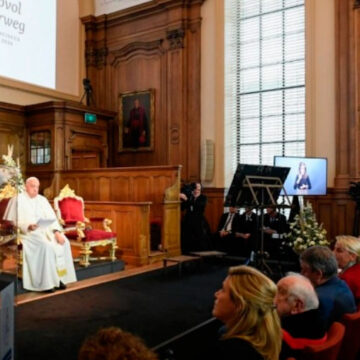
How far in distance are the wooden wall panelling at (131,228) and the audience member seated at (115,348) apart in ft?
17.5

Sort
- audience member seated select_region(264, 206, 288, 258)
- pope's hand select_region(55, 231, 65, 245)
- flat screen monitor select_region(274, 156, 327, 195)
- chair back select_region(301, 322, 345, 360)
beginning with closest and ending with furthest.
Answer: chair back select_region(301, 322, 345, 360)
pope's hand select_region(55, 231, 65, 245)
flat screen monitor select_region(274, 156, 327, 195)
audience member seated select_region(264, 206, 288, 258)

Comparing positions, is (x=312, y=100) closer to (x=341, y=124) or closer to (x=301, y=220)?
(x=341, y=124)

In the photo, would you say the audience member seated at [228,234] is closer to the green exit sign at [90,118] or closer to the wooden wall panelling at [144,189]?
the wooden wall panelling at [144,189]

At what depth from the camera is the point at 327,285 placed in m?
2.56

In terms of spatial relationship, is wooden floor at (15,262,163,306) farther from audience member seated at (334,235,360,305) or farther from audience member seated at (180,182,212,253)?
audience member seated at (334,235,360,305)

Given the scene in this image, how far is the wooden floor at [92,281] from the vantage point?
458cm

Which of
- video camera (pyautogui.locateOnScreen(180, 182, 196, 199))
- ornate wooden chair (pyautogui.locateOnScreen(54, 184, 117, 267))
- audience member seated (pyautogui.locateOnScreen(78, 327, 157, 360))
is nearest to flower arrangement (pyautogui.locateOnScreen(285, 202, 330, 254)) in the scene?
video camera (pyautogui.locateOnScreen(180, 182, 196, 199))

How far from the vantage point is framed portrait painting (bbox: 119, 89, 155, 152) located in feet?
30.8

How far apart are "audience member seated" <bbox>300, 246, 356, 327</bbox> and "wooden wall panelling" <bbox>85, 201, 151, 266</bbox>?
3.90 metres

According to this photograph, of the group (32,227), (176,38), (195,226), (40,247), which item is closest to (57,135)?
(176,38)

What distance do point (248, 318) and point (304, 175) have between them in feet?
16.7

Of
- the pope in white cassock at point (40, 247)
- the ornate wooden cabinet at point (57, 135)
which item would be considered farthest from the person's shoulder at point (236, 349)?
the ornate wooden cabinet at point (57, 135)

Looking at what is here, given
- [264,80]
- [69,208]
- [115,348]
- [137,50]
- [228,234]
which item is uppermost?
[137,50]

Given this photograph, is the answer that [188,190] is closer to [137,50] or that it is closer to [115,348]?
[137,50]
